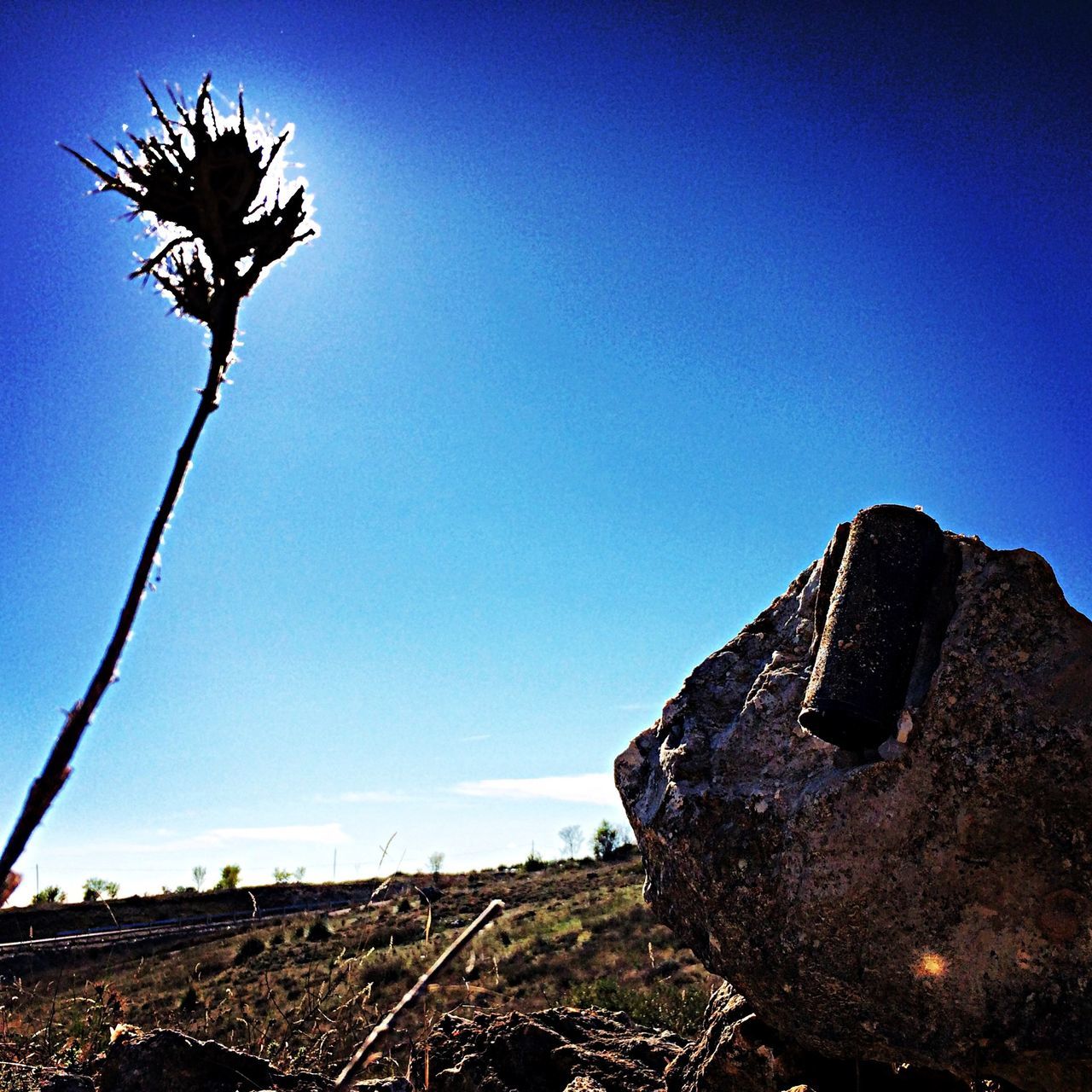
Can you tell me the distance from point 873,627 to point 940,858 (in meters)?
1.14

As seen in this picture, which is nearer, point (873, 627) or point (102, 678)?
point (102, 678)

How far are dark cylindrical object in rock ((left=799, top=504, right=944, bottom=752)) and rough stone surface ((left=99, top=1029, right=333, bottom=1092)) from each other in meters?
3.23

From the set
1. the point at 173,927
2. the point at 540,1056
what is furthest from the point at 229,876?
the point at 540,1056

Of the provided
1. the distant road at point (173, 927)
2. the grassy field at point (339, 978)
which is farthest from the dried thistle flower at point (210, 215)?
the distant road at point (173, 927)

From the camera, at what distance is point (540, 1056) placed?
542cm

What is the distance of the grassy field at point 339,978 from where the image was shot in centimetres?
554

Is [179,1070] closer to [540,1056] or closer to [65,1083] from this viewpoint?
[65,1083]

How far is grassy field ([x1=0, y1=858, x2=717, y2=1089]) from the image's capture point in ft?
18.2

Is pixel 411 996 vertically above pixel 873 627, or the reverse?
pixel 873 627

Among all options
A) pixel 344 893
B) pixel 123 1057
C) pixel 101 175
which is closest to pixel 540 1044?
pixel 123 1057

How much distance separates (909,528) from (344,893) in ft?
114

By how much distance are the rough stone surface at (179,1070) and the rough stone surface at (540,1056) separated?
79 cm

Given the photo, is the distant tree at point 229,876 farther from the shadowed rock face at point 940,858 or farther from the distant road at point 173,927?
the shadowed rock face at point 940,858

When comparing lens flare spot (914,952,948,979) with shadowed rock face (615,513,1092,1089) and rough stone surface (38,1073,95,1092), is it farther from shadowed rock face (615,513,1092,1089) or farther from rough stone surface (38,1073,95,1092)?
rough stone surface (38,1073,95,1092)
